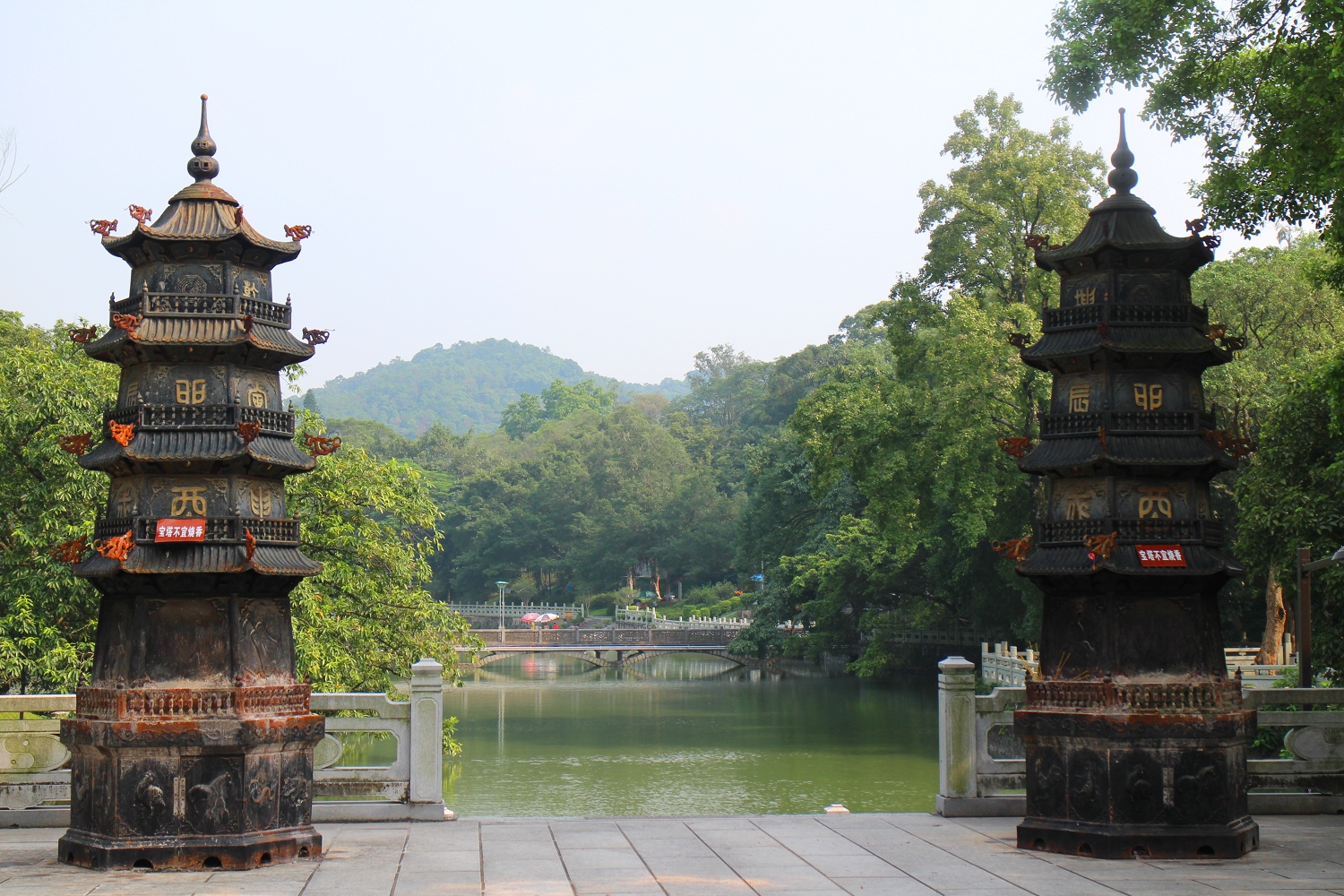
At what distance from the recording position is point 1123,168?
43.6ft

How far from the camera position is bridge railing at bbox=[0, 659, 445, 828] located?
13250 millimetres

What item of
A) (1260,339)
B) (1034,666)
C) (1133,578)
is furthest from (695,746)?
(1133,578)

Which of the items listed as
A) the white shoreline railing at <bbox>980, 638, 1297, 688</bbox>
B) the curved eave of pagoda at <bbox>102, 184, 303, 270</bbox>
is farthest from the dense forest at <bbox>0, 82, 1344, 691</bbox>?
the curved eave of pagoda at <bbox>102, 184, 303, 270</bbox>

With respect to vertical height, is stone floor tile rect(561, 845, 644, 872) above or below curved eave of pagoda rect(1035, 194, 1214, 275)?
below

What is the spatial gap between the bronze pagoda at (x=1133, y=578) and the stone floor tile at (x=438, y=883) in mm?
5234

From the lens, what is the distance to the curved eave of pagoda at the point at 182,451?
11.6 m

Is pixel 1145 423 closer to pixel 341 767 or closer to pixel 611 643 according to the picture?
pixel 341 767

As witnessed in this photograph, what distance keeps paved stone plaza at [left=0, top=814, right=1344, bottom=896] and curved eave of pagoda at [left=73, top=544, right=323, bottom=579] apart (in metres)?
2.55

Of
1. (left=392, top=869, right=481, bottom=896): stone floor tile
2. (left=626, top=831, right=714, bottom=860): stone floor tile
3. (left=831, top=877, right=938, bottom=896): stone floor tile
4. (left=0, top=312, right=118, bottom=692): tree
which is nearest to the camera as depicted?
(left=392, top=869, right=481, bottom=896): stone floor tile

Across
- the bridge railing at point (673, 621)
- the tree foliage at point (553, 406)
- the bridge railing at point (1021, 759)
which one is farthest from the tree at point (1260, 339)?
the tree foliage at point (553, 406)

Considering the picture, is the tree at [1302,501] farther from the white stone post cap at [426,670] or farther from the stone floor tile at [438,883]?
the stone floor tile at [438,883]

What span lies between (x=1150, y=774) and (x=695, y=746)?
24.6 metres

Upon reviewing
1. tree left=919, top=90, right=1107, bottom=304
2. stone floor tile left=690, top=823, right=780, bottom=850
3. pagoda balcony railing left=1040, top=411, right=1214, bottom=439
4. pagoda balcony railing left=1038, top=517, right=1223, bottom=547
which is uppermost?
tree left=919, top=90, right=1107, bottom=304

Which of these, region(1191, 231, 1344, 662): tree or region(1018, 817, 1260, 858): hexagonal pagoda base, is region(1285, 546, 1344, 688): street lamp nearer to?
region(1018, 817, 1260, 858): hexagonal pagoda base
